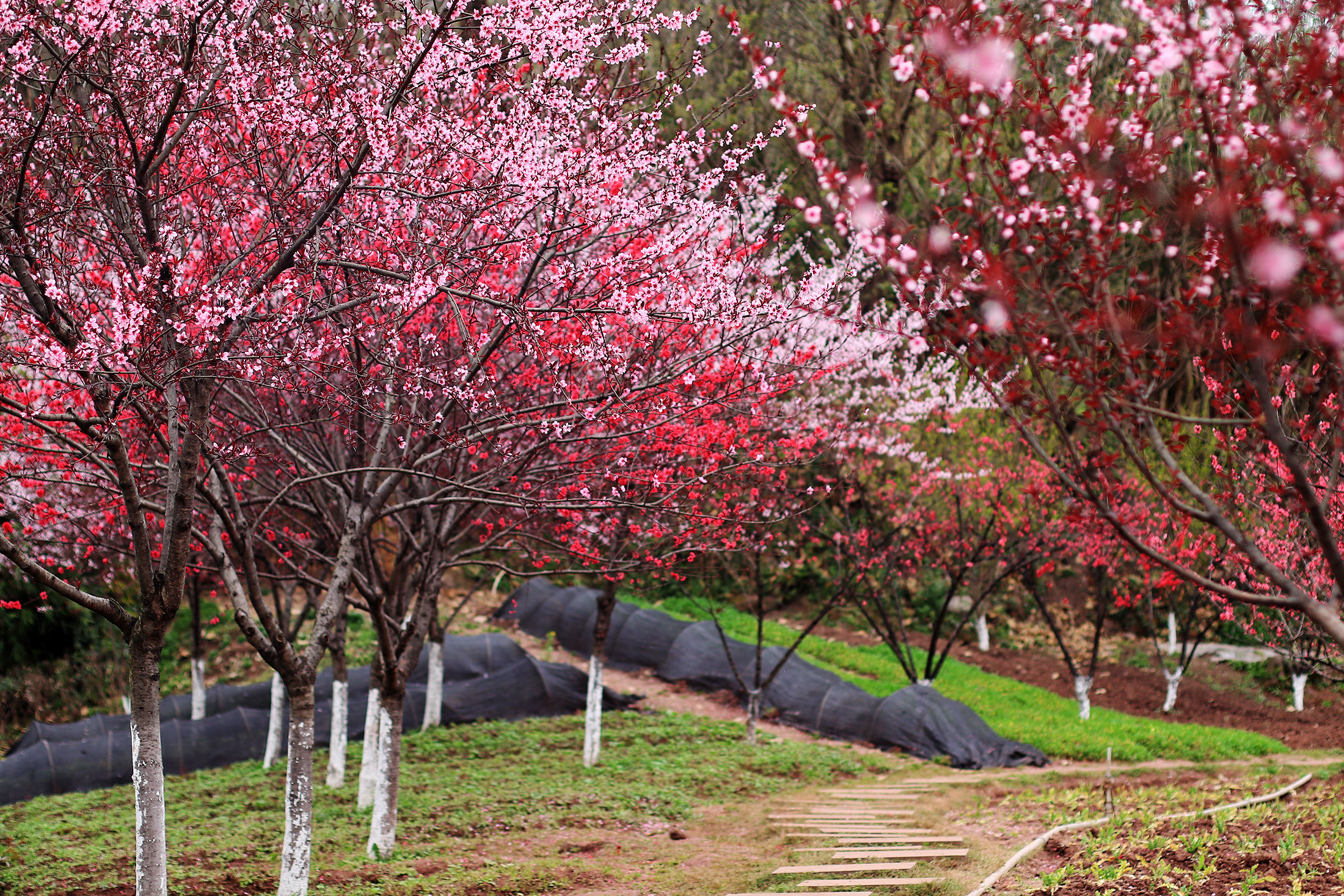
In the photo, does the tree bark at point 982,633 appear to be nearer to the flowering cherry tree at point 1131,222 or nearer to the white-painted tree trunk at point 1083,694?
the white-painted tree trunk at point 1083,694

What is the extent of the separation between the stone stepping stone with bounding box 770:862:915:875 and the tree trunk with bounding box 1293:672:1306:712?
1398 centimetres

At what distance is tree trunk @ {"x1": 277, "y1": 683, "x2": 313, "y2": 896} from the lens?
20.1 ft

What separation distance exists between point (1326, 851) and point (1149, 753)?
8.27 metres

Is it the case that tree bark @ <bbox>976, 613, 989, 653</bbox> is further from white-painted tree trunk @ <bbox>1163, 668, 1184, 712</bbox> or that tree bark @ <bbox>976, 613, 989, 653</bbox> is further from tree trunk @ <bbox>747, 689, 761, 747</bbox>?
tree trunk @ <bbox>747, 689, 761, 747</bbox>

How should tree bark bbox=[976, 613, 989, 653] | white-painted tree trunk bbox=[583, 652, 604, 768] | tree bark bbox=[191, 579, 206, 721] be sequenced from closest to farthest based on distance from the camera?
white-painted tree trunk bbox=[583, 652, 604, 768]
tree bark bbox=[191, 579, 206, 721]
tree bark bbox=[976, 613, 989, 653]

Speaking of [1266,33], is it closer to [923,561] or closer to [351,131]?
[351,131]

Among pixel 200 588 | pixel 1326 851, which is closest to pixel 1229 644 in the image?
pixel 1326 851

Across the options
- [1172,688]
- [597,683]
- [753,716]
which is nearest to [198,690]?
[597,683]

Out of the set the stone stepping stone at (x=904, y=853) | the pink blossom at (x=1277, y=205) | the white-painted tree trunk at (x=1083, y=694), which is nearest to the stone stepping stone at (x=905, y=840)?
the stone stepping stone at (x=904, y=853)

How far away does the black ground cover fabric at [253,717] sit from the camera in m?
11.4

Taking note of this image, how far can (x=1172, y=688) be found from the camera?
1683cm

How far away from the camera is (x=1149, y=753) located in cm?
1360

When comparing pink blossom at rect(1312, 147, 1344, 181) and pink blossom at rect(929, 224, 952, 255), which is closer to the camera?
pink blossom at rect(1312, 147, 1344, 181)

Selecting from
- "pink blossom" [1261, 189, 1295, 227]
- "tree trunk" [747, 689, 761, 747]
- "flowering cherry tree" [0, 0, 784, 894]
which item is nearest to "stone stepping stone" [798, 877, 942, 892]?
"flowering cherry tree" [0, 0, 784, 894]
